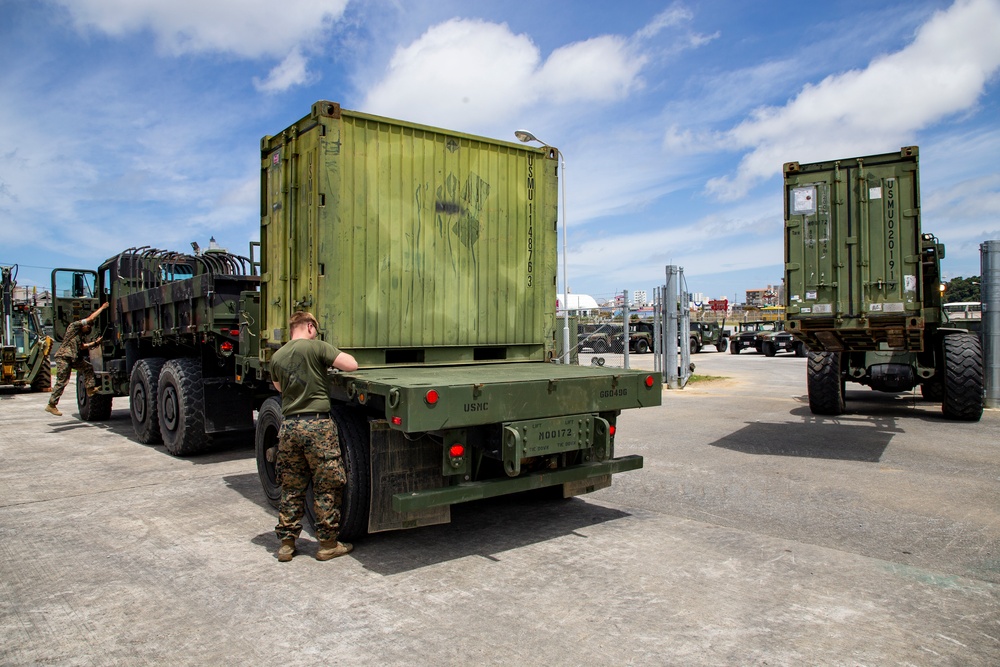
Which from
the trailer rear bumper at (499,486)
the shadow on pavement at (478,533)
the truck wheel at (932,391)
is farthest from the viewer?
the truck wheel at (932,391)

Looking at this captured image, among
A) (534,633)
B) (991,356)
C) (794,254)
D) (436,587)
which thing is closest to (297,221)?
(436,587)

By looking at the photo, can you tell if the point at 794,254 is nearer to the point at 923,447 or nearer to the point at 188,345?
the point at 923,447

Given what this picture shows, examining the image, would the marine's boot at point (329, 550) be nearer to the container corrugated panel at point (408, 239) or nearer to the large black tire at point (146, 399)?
the container corrugated panel at point (408, 239)

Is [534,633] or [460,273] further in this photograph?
[460,273]

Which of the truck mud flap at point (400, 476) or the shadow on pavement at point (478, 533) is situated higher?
the truck mud flap at point (400, 476)

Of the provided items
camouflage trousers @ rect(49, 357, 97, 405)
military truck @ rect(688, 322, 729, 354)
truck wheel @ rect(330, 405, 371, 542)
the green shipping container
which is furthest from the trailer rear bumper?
military truck @ rect(688, 322, 729, 354)

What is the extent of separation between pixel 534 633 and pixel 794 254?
743 cm

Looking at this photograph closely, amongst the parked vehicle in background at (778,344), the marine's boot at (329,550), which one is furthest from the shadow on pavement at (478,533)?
the parked vehicle in background at (778,344)

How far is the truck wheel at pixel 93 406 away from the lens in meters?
11.9

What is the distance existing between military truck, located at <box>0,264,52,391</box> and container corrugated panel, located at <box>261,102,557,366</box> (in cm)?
1451

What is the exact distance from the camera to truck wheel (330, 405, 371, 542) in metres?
4.77

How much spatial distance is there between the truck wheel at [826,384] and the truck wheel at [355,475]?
899 cm

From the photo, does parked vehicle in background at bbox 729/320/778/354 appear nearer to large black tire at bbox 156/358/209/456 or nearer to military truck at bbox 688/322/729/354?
military truck at bbox 688/322/729/354

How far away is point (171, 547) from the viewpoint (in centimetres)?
499
